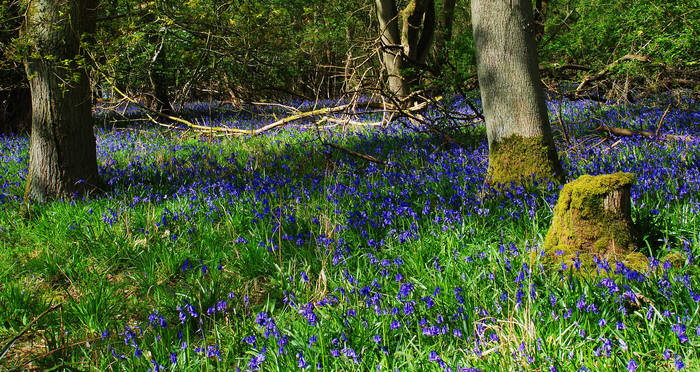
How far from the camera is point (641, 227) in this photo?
3344 millimetres

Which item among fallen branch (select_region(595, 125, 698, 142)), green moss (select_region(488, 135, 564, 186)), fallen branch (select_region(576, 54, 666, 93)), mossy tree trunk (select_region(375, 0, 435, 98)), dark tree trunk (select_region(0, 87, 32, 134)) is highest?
mossy tree trunk (select_region(375, 0, 435, 98))

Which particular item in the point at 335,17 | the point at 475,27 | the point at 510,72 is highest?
the point at 335,17

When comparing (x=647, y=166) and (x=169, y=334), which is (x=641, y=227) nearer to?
(x=647, y=166)

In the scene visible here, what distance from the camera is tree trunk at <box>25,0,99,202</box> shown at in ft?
16.5

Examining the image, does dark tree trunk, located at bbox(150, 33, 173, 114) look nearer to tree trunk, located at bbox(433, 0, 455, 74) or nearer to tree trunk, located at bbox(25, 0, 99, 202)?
tree trunk, located at bbox(25, 0, 99, 202)

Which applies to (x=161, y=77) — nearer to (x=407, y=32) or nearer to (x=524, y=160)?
(x=407, y=32)

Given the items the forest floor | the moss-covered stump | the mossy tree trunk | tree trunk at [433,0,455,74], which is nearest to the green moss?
the forest floor

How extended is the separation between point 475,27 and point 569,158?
1.92 meters

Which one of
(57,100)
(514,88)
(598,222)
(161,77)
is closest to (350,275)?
(598,222)

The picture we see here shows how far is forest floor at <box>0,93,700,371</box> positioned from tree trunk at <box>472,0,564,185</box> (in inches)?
11.7

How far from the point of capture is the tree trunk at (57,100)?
503cm

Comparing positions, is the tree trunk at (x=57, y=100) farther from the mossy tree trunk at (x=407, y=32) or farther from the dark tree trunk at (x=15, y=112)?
the dark tree trunk at (x=15, y=112)

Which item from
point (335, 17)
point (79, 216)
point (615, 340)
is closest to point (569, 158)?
point (615, 340)

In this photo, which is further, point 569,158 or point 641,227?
point 569,158
